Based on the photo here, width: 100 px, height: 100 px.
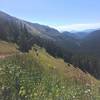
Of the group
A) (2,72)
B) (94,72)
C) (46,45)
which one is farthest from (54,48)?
(2,72)

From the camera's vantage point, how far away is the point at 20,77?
1062cm

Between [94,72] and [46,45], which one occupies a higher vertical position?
[46,45]

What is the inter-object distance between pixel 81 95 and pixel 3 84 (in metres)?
2.44

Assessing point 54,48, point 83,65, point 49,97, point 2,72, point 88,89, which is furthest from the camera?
point 54,48

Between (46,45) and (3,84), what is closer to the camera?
(3,84)

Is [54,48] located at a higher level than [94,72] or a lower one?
higher

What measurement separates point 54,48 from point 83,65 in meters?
17.4

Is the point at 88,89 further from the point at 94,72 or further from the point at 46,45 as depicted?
the point at 46,45

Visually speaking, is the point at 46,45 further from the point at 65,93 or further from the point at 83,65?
the point at 65,93

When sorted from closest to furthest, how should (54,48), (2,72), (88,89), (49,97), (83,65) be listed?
1. (49,97)
2. (88,89)
3. (2,72)
4. (83,65)
5. (54,48)

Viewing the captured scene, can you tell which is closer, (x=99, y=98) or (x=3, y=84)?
(x=99, y=98)

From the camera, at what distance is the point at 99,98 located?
387 inches

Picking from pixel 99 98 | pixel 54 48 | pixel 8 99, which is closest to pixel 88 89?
Answer: pixel 99 98

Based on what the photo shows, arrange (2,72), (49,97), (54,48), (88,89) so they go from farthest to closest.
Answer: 1. (54,48)
2. (2,72)
3. (88,89)
4. (49,97)
